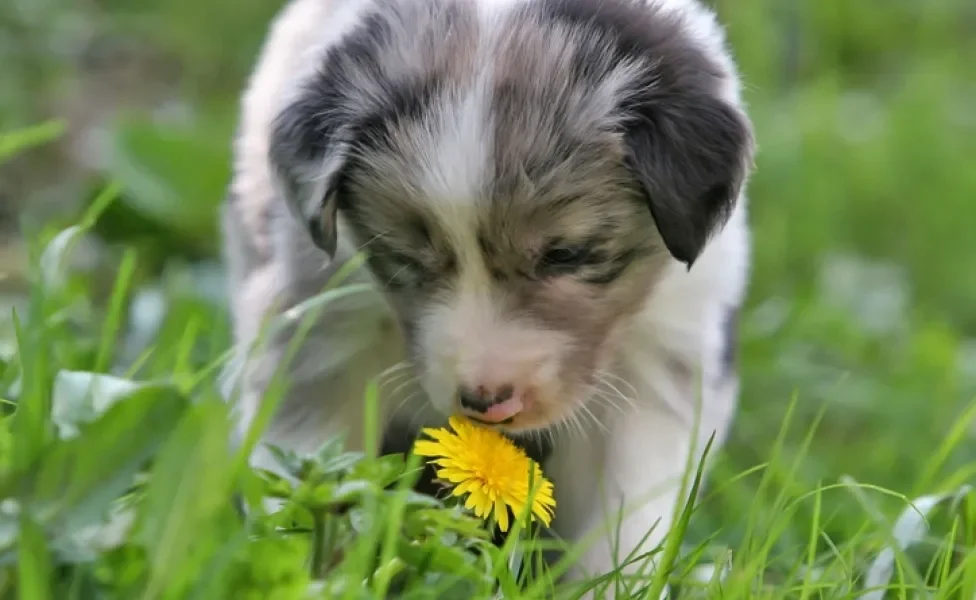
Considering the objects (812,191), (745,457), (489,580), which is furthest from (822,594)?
(812,191)

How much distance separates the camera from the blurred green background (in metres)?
3.53

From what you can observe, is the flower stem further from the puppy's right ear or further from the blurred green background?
the blurred green background

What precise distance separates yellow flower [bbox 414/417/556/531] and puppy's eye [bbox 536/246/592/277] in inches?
13.6

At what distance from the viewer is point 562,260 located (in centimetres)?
221

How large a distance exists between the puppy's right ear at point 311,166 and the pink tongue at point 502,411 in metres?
0.43

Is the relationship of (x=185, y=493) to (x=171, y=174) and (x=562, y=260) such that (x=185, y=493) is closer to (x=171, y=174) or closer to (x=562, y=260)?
(x=562, y=260)

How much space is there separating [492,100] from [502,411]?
1.69 feet

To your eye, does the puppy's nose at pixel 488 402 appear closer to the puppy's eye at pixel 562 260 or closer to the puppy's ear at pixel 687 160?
the puppy's eye at pixel 562 260

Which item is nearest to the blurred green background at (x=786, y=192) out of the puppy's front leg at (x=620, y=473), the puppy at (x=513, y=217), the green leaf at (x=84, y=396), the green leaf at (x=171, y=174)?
the green leaf at (x=171, y=174)

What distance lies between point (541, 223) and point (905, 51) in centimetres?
498

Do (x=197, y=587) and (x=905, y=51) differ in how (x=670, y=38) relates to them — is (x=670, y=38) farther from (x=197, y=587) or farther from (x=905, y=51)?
(x=905, y=51)

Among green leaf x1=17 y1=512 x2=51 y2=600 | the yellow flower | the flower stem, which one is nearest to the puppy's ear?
the yellow flower

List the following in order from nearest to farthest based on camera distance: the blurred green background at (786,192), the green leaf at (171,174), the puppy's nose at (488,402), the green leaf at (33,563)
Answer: the green leaf at (33,563)
the puppy's nose at (488,402)
the blurred green background at (786,192)
the green leaf at (171,174)

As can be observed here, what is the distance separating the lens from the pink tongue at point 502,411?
205 centimetres
